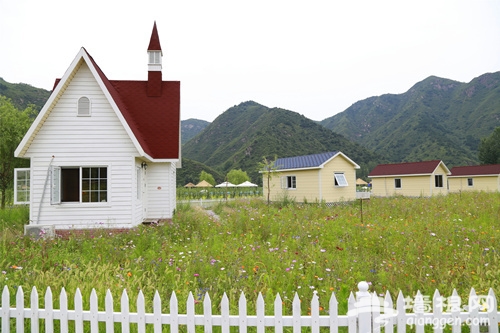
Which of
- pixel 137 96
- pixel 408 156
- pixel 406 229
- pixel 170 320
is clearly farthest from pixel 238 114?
pixel 170 320

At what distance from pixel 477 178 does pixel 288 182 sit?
2894 centimetres

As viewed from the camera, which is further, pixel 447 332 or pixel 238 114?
pixel 238 114

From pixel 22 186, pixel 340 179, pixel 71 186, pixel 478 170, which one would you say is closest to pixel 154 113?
pixel 71 186

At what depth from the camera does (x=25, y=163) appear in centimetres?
1667

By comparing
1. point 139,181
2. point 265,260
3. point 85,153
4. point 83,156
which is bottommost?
point 265,260

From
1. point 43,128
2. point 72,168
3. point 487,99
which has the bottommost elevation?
point 72,168

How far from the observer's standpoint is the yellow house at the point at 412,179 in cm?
3344

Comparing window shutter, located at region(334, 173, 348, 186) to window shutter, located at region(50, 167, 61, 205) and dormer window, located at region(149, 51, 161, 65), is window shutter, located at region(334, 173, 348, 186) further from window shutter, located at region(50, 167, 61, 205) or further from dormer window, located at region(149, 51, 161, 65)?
window shutter, located at region(50, 167, 61, 205)

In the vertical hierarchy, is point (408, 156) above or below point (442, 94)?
below

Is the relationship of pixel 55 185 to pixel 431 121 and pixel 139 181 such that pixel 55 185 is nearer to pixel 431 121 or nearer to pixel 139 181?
pixel 139 181

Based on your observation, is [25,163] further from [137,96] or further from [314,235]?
[314,235]

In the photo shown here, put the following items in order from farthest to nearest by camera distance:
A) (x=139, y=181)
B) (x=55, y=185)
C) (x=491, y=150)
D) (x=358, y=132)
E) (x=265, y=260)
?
1. (x=358, y=132)
2. (x=491, y=150)
3. (x=139, y=181)
4. (x=55, y=185)
5. (x=265, y=260)

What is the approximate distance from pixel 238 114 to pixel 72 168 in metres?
100

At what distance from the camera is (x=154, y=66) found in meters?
16.8
